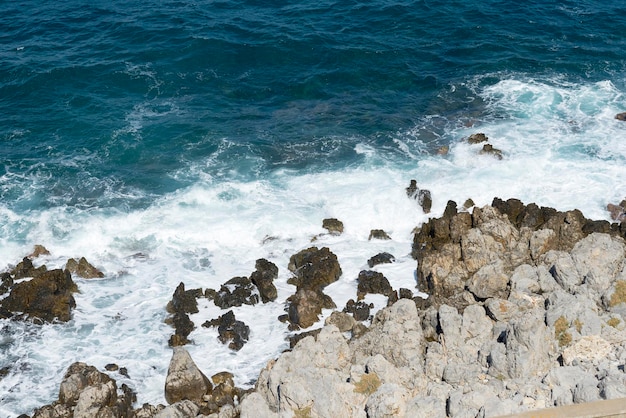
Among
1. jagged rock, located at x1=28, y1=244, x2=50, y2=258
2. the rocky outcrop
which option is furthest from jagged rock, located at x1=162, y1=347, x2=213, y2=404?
jagged rock, located at x1=28, y1=244, x2=50, y2=258

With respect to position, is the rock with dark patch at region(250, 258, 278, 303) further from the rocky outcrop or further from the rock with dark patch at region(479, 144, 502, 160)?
the rock with dark patch at region(479, 144, 502, 160)

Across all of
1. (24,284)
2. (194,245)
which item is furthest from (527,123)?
(24,284)

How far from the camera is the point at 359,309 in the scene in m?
40.2

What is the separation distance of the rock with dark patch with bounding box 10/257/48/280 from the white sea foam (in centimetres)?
196

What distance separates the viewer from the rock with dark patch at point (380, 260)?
44.7 meters

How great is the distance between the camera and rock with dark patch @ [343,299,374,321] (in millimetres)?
39938

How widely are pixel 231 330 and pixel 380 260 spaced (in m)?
10.3

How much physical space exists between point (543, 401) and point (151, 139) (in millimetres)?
39157

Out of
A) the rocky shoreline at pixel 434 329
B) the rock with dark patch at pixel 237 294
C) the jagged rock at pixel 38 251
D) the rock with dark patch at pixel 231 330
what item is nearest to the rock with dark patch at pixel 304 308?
the rocky shoreline at pixel 434 329

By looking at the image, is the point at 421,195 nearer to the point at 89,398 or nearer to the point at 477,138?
the point at 477,138

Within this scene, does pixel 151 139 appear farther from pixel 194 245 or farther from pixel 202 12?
pixel 202 12

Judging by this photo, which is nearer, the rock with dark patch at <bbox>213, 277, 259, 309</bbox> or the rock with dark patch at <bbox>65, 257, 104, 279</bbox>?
the rock with dark patch at <bbox>213, 277, 259, 309</bbox>

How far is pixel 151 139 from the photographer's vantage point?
191 ft

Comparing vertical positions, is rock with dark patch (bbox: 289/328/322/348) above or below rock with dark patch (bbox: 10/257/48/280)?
above
